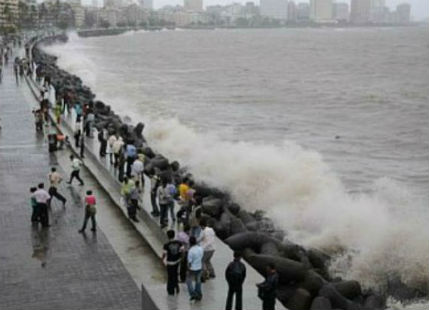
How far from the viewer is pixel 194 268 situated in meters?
9.51

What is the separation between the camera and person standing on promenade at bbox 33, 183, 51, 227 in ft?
45.1

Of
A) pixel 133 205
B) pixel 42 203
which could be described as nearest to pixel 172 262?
pixel 133 205

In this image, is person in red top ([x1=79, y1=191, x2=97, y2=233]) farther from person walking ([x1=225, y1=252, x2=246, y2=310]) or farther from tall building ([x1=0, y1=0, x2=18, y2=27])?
tall building ([x1=0, y1=0, x2=18, y2=27])

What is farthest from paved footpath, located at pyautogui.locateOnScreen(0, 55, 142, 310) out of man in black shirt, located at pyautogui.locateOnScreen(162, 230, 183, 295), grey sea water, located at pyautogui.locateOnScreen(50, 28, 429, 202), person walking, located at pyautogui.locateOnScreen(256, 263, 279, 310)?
grey sea water, located at pyautogui.locateOnScreen(50, 28, 429, 202)

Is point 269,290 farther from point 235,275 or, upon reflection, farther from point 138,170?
point 138,170

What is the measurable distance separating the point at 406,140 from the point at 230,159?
38.9ft

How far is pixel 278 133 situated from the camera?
3228cm

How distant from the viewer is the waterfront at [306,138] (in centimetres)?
1723

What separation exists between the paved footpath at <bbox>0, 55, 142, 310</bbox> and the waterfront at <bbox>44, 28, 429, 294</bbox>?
4809 millimetres

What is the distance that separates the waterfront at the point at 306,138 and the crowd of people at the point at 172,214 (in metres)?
3.14

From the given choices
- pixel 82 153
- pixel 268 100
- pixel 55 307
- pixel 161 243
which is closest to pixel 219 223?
pixel 161 243

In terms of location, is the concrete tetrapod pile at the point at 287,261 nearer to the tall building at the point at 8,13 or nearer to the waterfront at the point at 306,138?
the waterfront at the point at 306,138

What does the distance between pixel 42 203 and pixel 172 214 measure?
2906 millimetres

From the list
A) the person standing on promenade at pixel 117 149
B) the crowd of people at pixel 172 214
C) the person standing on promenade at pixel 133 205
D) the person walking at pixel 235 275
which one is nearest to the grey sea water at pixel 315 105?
the person standing on promenade at pixel 117 149
